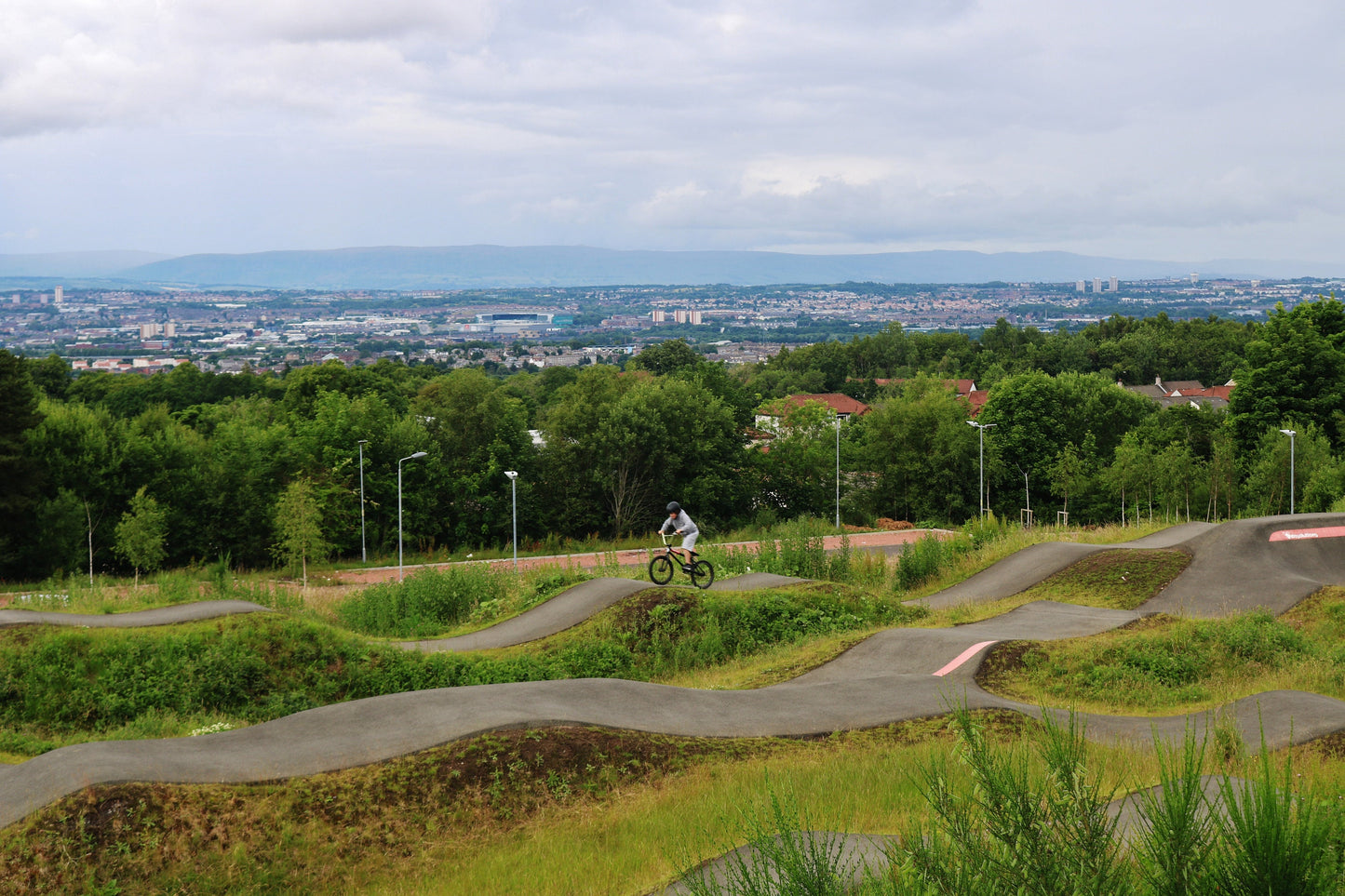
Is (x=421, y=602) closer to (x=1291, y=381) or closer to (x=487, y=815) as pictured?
(x=487, y=815)

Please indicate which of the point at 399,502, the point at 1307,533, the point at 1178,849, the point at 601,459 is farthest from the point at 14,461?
the point at 1178,849

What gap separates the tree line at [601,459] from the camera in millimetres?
42750

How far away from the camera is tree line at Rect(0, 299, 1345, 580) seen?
42750 millimetres

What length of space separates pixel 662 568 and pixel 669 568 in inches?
7.9

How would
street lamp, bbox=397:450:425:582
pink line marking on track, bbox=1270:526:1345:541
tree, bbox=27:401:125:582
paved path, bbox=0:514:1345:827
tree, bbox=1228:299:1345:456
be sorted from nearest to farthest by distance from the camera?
paved path, bbox=0:514:1345:827, pink line marking on track, bbox=1270:526:1345:541, street lamp, bbox=397:450:425:582, tree, bbox=27:401:125:582, tree, bbox=1228:299:1345:456

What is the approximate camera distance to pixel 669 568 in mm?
21578

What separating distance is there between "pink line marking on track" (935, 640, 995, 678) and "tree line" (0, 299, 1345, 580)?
94.0ft

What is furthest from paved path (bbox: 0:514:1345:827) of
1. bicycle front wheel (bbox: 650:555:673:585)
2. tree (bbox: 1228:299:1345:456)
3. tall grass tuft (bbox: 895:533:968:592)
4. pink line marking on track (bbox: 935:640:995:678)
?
tree (bbox: 1228:299:1345:456)

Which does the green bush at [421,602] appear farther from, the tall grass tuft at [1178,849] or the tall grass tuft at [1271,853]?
the tall grass tuft at [1271,853]

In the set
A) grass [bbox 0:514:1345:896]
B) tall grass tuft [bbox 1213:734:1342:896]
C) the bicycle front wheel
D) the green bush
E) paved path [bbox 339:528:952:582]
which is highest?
tall grass tuft [bbox 1213:734:1342:896]

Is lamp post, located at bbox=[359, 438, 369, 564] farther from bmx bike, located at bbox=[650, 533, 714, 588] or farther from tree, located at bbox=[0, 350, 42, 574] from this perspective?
bmx bike, located at bbox=[650, 533, 714, 588]

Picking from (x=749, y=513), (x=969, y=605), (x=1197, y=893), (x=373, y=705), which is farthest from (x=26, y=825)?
(x=749, y=513)

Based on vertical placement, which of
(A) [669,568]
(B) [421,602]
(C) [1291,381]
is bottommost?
(B) [421,602]

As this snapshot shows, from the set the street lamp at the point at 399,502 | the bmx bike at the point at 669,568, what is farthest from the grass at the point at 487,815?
the street lamp at the point at 399,502
